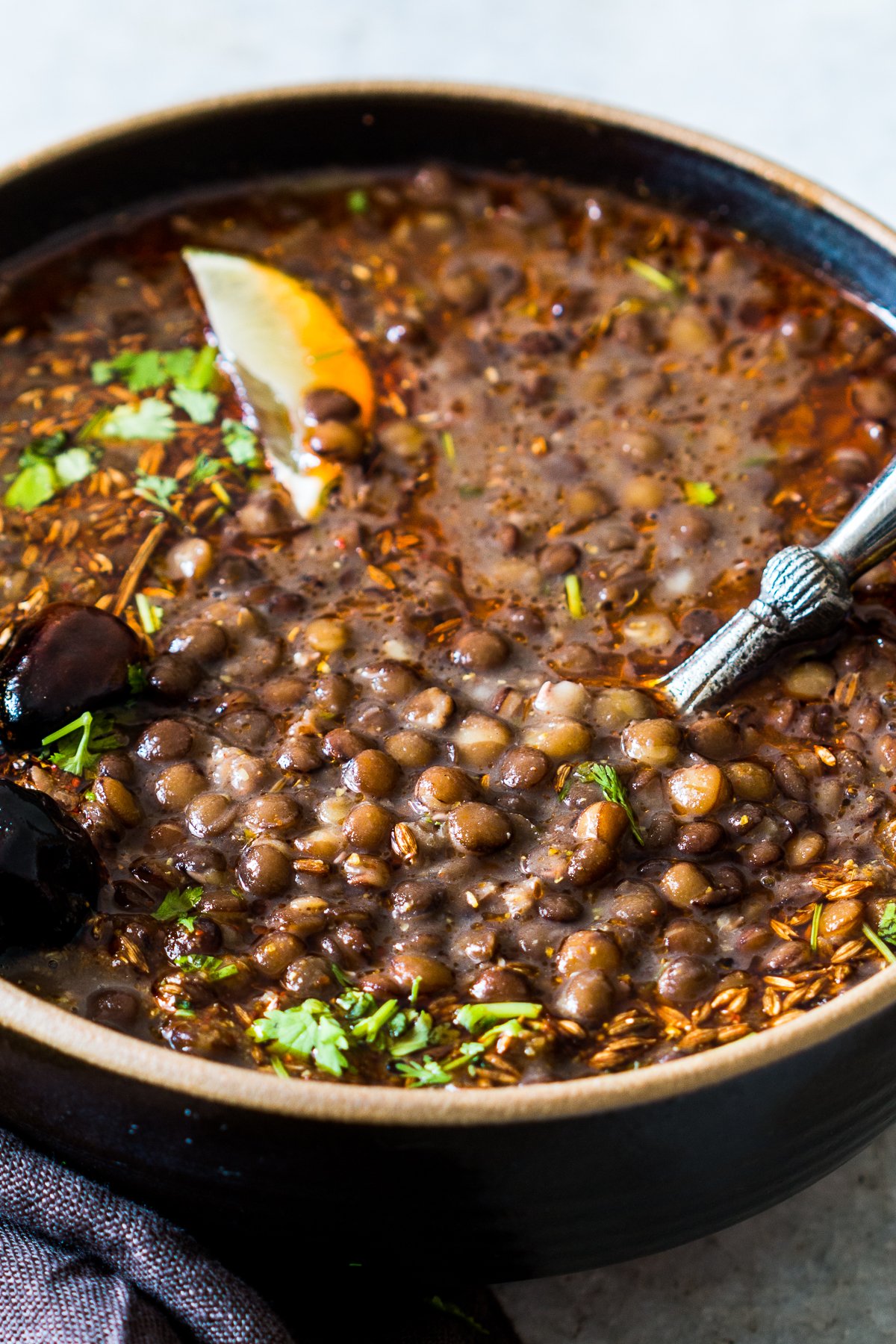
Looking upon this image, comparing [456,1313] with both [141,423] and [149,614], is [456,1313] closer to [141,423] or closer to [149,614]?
[149,614]

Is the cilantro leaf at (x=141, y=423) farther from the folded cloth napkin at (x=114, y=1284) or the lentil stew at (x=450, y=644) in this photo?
the folded cloth napkin at (x=114, y=1284)

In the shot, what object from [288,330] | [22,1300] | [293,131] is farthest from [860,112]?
[22,1300]

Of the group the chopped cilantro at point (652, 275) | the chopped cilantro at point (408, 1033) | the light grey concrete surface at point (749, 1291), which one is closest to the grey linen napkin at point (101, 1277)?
the chopped cilantro at point (408, 1033)

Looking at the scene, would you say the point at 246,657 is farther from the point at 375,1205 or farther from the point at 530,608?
the point at 375,1205

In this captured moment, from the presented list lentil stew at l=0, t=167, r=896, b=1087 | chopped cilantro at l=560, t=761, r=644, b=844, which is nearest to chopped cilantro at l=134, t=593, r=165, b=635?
lentil stew at l=0, t=167, r=896, b=1087

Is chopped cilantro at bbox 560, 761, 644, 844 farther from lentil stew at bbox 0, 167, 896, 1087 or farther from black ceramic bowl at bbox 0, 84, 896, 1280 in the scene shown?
black ceramic bowl at bbox 0, 84, 896, 1280
